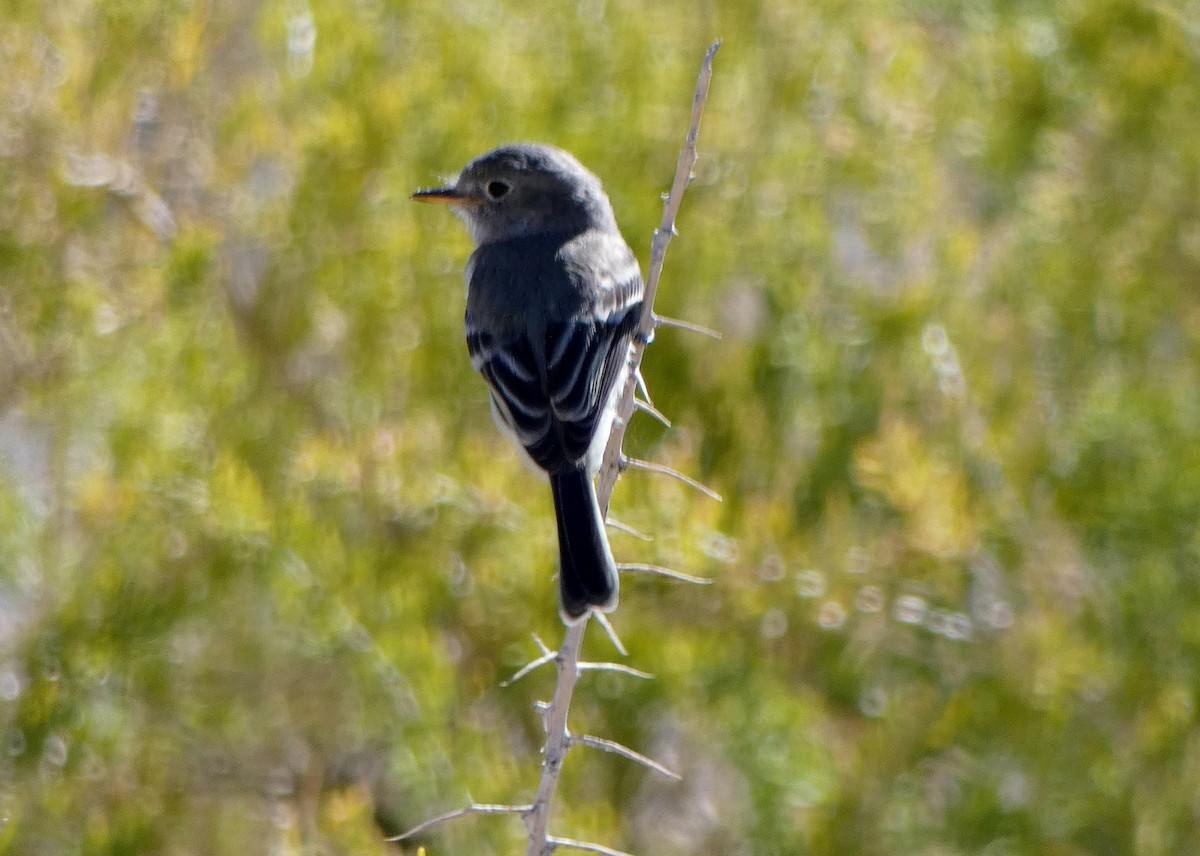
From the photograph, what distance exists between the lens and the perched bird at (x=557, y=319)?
8.71ft

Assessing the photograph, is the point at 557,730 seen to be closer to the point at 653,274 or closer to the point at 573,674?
the point at 573,674

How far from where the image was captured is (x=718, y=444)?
13.2ft

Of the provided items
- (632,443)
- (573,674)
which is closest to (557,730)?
(573,674)

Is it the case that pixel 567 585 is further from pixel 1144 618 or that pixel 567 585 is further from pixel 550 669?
pixel 1144 618

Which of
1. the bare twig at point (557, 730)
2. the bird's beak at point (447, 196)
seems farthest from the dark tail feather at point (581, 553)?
the bird's beak at point (447, 196)

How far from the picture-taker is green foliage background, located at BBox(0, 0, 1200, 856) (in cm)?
357

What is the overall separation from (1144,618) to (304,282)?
2393mm

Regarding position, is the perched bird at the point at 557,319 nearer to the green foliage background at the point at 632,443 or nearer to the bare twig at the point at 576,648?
the bare twig at the point at 576,648

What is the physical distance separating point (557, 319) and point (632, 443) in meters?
0.71

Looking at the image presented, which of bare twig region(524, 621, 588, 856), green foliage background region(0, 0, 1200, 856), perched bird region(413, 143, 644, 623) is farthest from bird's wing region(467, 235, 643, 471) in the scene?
bare twig region(524, 621, 588, 856)

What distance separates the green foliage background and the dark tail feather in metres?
0.71

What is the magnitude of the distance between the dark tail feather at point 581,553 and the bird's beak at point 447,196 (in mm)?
891

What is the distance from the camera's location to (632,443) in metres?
3.63

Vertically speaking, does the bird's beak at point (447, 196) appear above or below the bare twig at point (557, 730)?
above
